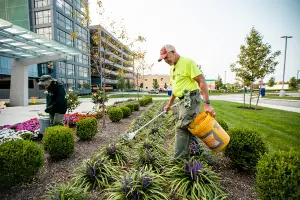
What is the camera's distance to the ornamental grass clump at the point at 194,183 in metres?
2.28

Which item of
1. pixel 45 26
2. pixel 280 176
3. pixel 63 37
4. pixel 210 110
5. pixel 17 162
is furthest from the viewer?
pixel 63 37

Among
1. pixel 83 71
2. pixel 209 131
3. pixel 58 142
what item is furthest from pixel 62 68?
pixel 209 131

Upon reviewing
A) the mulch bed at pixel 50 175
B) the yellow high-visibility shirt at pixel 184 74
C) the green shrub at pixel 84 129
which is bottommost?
the mulch bed at pixel 50 175

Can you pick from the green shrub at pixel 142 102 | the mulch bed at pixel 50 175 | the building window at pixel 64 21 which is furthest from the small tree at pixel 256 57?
the building window at pixel 64 21

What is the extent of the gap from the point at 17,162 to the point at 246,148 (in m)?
3.94

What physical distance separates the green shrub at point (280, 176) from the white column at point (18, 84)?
67.6 feet

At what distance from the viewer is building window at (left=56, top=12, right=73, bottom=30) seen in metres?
32.1

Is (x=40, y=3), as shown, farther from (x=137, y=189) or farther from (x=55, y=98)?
(x=137, y=189)

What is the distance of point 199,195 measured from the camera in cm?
225

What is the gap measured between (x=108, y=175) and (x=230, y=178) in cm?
221

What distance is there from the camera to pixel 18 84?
16484 mm

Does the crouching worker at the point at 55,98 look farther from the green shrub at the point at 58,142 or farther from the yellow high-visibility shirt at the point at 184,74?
the yellow high-visibility shirt at the point at 184,74

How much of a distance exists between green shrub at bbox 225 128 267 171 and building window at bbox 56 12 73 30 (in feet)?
127

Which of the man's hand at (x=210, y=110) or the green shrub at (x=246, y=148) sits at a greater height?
the man's hand at (x=210, y=110)
